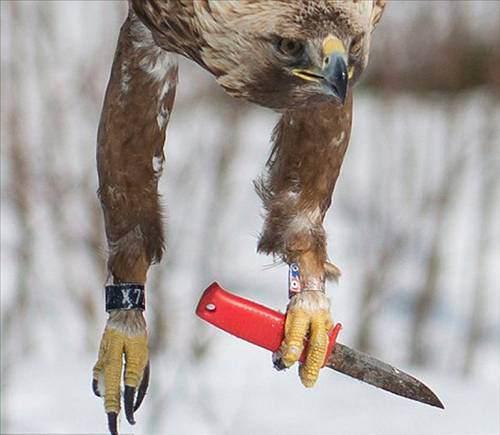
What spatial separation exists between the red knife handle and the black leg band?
0.69 feet

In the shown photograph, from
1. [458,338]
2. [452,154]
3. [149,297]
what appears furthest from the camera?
[458,338]

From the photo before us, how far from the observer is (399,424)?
4414 mm

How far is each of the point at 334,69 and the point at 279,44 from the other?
0.58 ft

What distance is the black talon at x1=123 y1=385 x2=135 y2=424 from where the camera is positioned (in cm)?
376

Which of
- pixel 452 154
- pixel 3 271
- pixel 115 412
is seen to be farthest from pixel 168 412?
pixel 3 271

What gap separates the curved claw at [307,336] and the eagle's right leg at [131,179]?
409 mm

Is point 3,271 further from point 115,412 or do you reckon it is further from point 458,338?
point 115,412

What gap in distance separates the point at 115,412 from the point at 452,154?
556 cm

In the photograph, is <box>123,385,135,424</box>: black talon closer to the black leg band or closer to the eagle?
the eagle

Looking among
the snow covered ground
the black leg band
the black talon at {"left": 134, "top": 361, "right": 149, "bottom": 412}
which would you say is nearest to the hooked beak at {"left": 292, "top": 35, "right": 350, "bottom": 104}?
the black leg band

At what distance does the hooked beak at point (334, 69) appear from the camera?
3.08 meters

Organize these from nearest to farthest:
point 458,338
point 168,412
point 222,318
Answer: point 222,318 → point 168,412 → point 458,338

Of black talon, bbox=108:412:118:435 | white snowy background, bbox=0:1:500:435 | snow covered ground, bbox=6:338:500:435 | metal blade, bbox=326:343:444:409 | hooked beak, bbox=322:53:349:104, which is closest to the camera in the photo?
hooked beak, bbox=322:53:349:104

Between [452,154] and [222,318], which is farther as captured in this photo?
[452,154]
